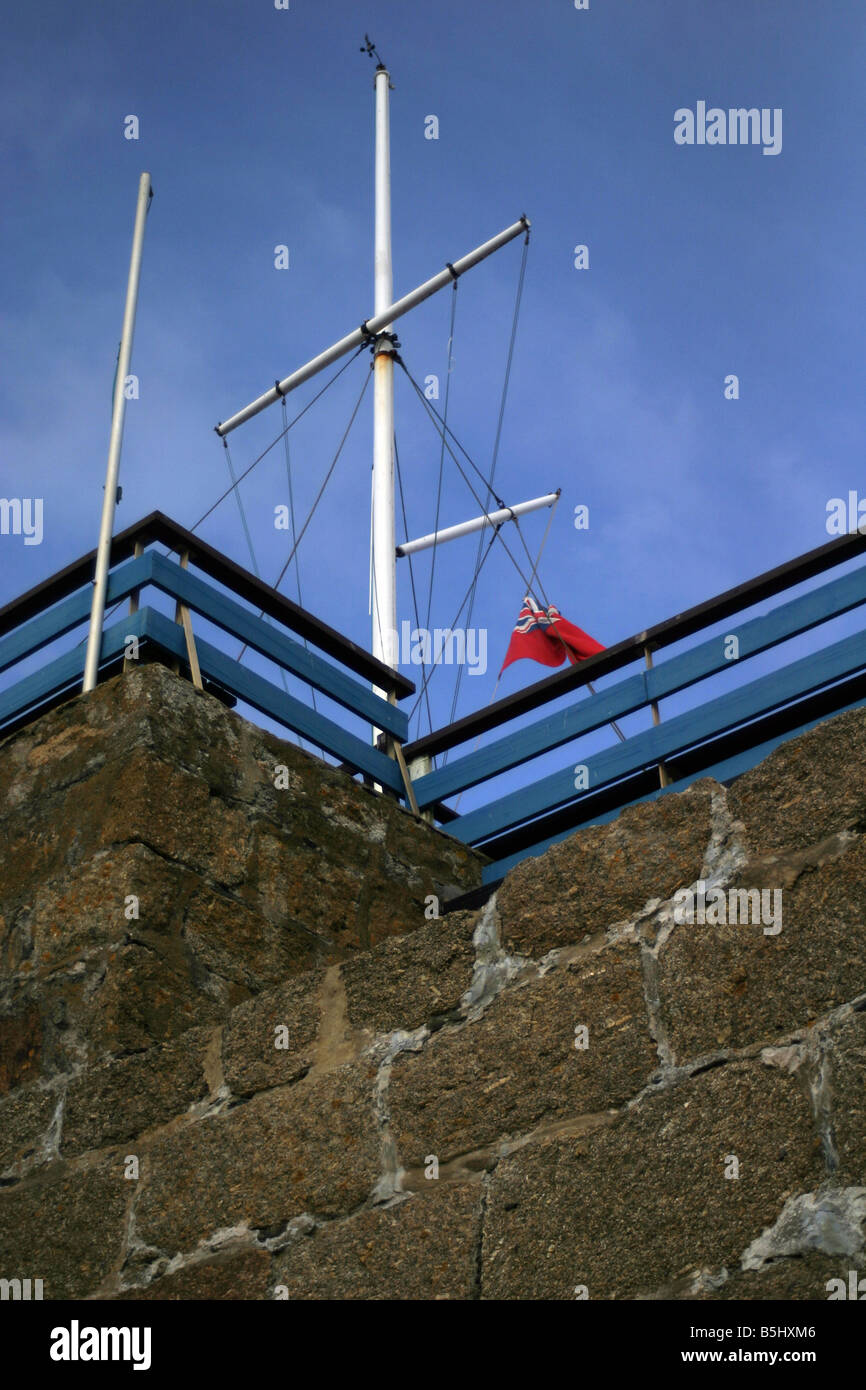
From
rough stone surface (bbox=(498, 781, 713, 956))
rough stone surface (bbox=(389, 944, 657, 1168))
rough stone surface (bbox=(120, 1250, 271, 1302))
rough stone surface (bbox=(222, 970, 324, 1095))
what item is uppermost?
rough stone surface (bbox=(498, 781, 713, 956))

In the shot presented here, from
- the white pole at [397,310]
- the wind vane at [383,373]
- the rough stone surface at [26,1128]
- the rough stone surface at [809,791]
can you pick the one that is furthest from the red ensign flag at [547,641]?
the rough stone surface at [809,791]

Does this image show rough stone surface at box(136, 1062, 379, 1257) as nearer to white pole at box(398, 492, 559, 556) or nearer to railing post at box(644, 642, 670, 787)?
railing post at box(644, 642, 670, 787)

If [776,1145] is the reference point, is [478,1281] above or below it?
below

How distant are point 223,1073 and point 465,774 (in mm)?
2091

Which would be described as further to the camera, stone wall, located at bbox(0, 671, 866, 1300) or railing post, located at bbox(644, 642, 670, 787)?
railing post, located at bbox(644, 642, 670, 787)

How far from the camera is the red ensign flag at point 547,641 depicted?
28.8 feet

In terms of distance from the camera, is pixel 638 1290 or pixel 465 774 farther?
pixel 465 774

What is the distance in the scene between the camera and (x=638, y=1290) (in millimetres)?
2381

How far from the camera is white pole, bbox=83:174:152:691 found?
14.9 feet

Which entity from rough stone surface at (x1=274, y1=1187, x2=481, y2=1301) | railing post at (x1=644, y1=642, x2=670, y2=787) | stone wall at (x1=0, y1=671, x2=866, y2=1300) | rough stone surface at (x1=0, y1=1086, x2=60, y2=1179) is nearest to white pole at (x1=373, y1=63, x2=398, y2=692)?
railing post at (x1=644, y1=642, x2=670, y2=787)

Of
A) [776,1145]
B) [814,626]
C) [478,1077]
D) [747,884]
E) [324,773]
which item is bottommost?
[776,1145]

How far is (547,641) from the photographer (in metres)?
8.85
